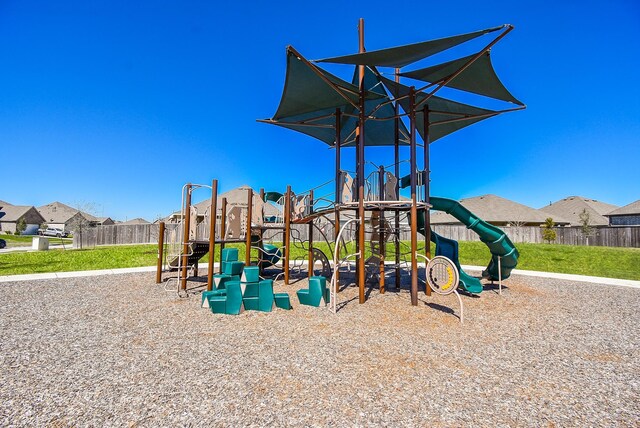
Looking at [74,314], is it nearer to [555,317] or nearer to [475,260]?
[555,317]

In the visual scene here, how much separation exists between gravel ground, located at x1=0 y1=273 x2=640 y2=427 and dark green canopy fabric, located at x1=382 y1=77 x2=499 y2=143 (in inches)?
216

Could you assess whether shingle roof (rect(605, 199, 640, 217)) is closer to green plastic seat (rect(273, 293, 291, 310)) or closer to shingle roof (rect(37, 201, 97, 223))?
green plastic seat (rect(273, 293, 291, 310))

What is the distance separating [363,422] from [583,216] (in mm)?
50295

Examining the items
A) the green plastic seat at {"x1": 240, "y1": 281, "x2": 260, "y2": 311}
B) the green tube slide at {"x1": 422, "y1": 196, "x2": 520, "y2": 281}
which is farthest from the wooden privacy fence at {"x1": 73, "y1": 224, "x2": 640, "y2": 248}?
the green plastic seat at {"x1": 240, "y1": 281, "x2": 260, "y2": 311}

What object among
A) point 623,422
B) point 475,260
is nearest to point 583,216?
point 475,260

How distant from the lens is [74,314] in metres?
6.57

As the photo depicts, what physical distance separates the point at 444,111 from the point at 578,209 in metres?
54.1

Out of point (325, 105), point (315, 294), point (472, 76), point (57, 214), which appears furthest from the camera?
point (57, 214)

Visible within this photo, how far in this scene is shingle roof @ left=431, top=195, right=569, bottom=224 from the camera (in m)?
38.5

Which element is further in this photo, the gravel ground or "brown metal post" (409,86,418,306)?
"brown metal post" (409,86,418,306)

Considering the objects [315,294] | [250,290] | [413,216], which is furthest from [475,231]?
[250,290]

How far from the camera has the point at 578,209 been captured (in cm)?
4919

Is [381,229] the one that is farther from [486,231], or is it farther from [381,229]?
[486,231]

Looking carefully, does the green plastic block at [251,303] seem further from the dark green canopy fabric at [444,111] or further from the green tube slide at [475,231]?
the dark green canopy fabric at [444,111]
